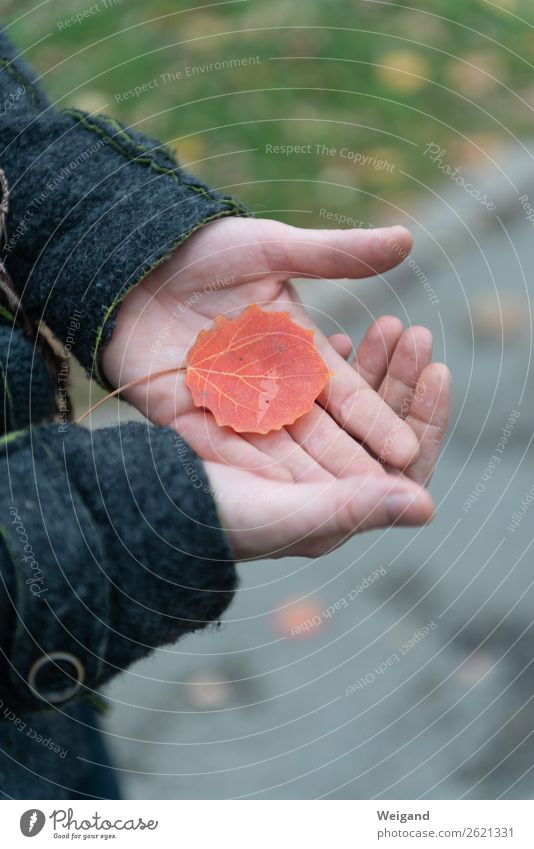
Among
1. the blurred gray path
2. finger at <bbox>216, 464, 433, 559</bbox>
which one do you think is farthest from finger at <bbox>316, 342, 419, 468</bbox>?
the blurred gray path

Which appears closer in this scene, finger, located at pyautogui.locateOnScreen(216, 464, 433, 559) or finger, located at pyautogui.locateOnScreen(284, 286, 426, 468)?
finger, located at pyautogui.locateOnScreen(216, 464, 433, 559)

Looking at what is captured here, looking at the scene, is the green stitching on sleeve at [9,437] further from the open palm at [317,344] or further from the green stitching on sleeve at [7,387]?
the open palm at [317,344]

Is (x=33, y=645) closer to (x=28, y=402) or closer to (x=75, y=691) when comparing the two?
(x=75, y=691)

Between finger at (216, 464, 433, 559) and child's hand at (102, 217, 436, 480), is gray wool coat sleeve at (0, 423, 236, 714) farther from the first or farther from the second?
child's hand at (102, 217, 436, 480)

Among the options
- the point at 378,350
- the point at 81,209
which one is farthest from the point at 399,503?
the point at 81,209

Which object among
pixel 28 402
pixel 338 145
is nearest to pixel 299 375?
pixel 28 402

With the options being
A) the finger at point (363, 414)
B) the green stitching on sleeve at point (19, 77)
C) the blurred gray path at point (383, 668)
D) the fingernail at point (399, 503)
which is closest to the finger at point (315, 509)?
the fingernail at point (399, 503)
